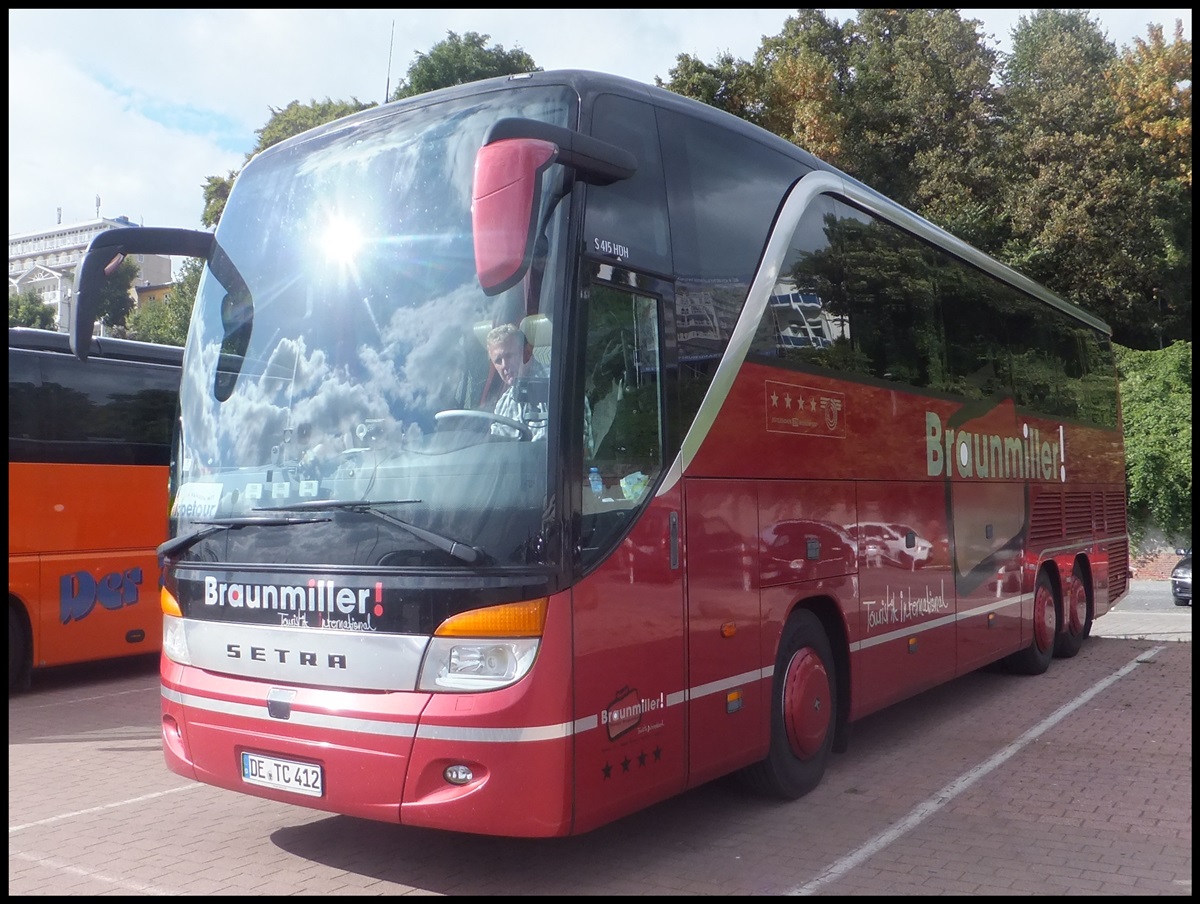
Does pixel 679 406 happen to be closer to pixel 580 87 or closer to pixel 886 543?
pixel 580 87

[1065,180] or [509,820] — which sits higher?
[1065,180]

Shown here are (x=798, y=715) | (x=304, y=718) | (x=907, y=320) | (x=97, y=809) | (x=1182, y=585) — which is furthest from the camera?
(x=1182, y=585)

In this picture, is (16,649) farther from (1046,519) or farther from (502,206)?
(1046,519)

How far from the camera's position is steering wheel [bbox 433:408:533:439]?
192 inches

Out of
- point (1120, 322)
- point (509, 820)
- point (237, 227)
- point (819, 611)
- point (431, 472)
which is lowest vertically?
point (509, 820)

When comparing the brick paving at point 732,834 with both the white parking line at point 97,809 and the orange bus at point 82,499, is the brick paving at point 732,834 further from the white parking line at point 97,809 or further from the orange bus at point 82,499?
the orange bus at point 82,499

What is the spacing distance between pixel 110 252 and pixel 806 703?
4510 mm

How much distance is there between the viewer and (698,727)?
5688 millimetres

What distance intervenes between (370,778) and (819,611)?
130 inches

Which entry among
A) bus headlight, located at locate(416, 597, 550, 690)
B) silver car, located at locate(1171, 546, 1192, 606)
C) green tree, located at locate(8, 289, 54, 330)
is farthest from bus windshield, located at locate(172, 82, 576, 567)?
green tree, located at locate(8, 289, 54, 330)

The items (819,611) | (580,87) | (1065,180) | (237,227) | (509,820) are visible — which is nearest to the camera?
(509,820)

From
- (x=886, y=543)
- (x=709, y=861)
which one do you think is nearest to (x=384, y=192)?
(x=709, y=861)

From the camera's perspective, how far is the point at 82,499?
11086 mm

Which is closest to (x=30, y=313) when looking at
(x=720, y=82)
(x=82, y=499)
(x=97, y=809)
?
(x=720, y=82)
